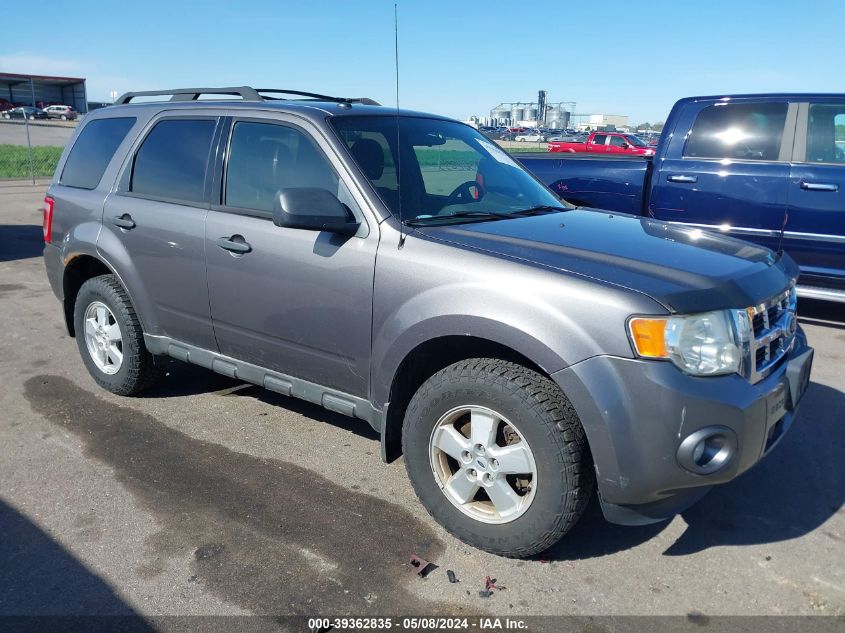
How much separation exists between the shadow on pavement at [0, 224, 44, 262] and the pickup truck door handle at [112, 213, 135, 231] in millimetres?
6119

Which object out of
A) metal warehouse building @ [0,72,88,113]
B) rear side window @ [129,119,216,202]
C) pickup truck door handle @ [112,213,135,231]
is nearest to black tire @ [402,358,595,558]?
rear side window @ [129,119,216,202]

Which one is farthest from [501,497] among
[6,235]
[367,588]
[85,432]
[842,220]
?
[6,235]

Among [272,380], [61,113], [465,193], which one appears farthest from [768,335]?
[61,113]

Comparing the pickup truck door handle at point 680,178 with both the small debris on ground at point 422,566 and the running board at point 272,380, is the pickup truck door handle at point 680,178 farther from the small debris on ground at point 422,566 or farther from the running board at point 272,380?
the small debris on ground at point 422,566

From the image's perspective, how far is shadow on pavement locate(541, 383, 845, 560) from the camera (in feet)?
10.2

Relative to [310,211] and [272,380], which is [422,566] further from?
[310,211]

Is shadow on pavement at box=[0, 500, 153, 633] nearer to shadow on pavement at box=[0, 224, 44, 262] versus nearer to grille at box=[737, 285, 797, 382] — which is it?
grille at box=[737, 285, 797, 382]

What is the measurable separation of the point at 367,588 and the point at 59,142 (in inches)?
1648

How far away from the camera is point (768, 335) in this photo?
2.76 metres

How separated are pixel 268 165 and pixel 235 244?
0.45 m

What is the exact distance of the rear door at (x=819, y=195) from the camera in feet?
19.6

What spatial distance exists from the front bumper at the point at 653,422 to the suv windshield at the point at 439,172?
1199mm

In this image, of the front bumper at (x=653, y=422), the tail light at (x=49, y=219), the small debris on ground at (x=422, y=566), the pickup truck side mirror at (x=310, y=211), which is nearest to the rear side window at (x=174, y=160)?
the tail light at (x=49, y=219)

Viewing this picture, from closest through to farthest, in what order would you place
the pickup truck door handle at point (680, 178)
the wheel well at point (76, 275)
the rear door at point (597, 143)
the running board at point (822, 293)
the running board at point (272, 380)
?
1. the running board at point (272, 380)
2. the wheel well at point (76, 275)
3. the running board at point (822, 293)
4. the pickup truck door handle at point (680, 178)
5. the rear door at point (597, 143)
